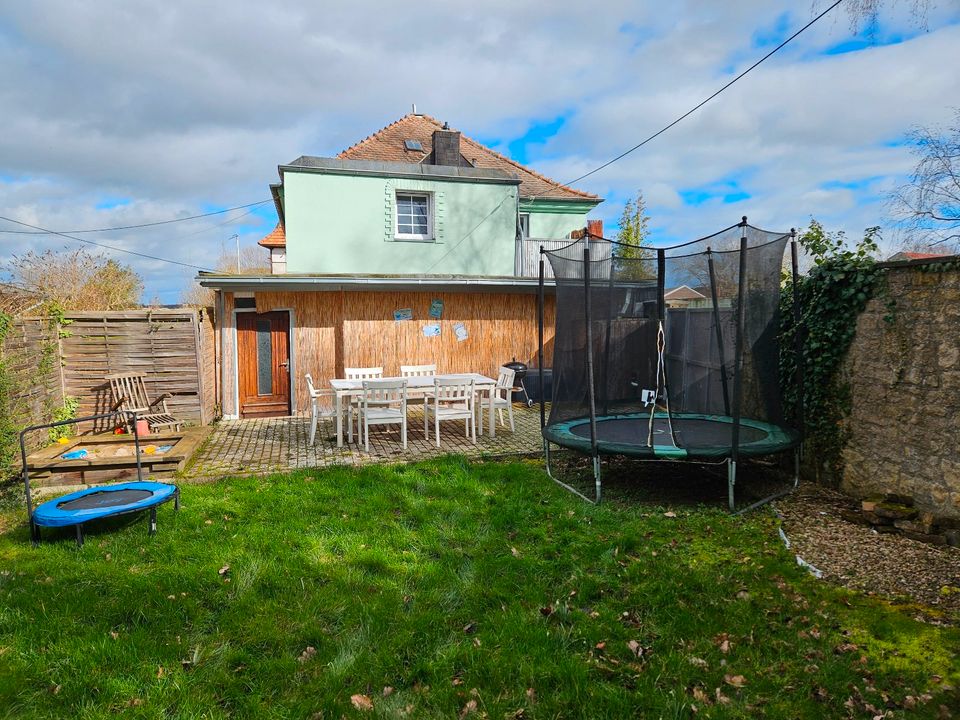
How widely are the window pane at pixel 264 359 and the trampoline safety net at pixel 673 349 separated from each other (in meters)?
6.78

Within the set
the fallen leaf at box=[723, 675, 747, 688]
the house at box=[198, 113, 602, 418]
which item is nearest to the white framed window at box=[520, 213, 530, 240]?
the house at box=[198, 113, 602, 418]

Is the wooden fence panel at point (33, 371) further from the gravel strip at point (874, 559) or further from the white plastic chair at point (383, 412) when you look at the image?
the gravel strip at point (874, 559)

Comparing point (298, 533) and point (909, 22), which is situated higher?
point (909, 22)

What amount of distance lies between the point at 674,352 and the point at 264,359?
7.79m

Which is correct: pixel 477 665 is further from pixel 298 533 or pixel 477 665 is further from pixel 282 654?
pixel 298 533

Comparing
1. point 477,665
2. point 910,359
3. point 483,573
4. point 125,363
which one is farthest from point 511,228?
point 477,665

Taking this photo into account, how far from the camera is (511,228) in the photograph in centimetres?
1445

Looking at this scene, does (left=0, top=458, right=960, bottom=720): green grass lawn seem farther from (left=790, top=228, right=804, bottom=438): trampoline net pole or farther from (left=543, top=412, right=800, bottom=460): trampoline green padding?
(left=790, top=228, right=804, bottom=438): trampoline net pole

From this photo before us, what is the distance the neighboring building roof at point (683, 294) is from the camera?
7108 millimetres

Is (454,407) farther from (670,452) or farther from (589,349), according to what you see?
(670,452)

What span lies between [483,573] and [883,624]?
8.32 ft

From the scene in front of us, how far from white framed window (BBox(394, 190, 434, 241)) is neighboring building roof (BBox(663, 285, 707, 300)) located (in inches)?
299

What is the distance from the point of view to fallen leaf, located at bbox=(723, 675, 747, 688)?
296 cm

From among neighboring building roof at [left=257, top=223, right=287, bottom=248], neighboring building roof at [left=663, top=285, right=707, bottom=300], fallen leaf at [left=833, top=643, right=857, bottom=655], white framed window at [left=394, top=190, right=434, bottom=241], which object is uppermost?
neighboring building roof at [left=257, top=223, right=287, bottom=248]
